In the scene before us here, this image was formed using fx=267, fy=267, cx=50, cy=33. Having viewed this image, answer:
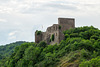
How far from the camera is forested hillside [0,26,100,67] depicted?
2071 inches

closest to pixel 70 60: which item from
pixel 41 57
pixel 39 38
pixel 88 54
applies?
pixel 88 54

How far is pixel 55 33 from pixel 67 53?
956cm

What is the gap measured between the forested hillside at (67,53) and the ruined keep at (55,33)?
5.88 ft

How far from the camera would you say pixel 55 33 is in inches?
2653

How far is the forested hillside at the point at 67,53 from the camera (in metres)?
52.6

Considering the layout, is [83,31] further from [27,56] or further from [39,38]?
Answer: [27,56]

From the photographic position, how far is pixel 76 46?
195ft

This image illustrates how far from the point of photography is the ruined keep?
66419mm

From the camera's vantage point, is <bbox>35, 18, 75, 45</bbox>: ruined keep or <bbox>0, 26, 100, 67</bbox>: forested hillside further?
<bbox>35, 18, 75, 45</bbox>: ruined keep

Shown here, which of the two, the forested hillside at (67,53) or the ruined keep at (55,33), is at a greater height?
the ruined keep at (55,33)

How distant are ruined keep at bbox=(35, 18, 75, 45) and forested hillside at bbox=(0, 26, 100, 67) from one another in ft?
5.88

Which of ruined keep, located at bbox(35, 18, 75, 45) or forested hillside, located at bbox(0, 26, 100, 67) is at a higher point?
ruined keep, located at bbox(35, 18, 75, 45)

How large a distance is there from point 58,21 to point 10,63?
17812 mm

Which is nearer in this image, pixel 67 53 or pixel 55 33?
pixel 67 53
